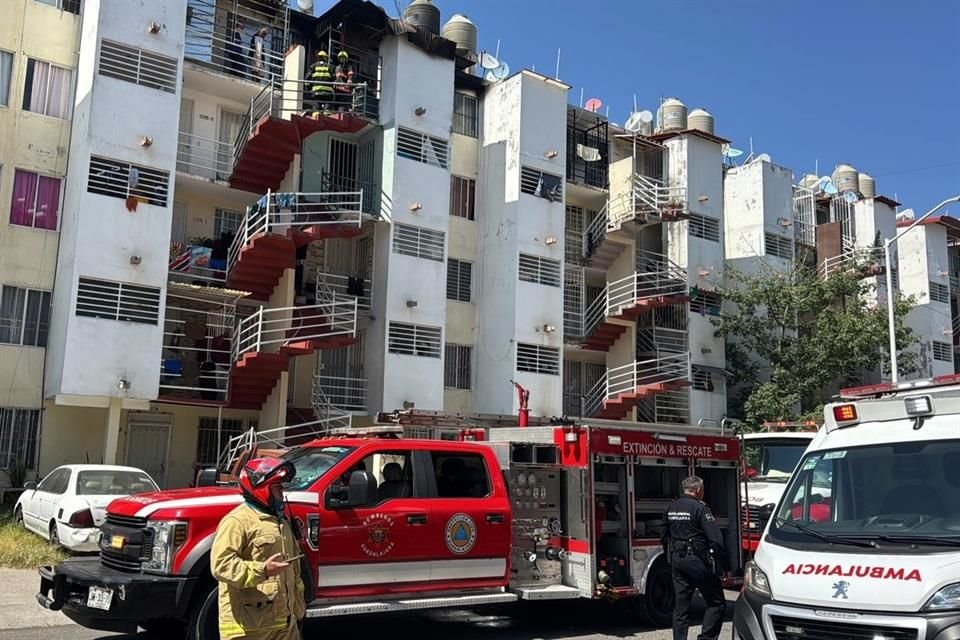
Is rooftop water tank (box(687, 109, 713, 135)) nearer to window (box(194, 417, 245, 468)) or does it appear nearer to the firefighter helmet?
window (box(194, 417, 245, 468))

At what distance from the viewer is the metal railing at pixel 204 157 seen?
72.9 feet

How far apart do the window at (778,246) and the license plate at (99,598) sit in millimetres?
29457

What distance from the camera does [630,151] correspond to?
31.4 m

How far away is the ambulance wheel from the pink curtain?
16702mm

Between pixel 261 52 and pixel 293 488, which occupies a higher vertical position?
pixel 261 52

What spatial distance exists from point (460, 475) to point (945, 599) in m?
5.29

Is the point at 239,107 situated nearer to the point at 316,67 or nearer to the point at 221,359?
the point at 316,67

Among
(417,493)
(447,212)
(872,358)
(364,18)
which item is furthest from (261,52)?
(872,358)

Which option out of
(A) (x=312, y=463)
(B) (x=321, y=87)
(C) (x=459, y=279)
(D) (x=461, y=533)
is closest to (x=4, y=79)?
(B) (x=321, y=87)

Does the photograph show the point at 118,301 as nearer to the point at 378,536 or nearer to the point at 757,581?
the point at 378,536

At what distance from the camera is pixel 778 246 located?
33219 mm

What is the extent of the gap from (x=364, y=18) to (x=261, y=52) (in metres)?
3.21

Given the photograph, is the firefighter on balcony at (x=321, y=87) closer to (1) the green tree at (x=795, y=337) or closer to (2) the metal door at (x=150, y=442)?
(2) the metal door at (x=150, y=442)

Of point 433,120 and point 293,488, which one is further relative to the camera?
point 433,120
